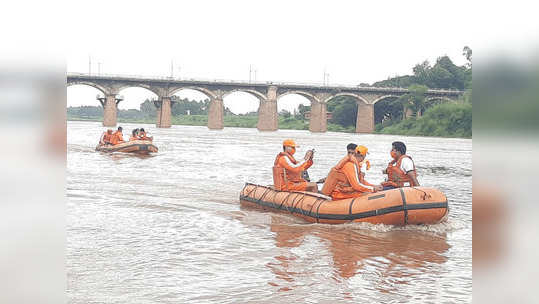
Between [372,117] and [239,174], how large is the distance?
59.6 meters

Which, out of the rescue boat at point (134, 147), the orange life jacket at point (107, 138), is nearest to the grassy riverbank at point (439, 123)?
the rescue boat at point (134, 147)

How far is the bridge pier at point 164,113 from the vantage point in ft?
244

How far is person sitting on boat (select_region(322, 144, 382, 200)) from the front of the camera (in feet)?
29.6

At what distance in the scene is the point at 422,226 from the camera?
8875 millimetres

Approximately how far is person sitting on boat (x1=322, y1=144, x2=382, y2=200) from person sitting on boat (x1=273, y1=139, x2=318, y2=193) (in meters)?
0.93

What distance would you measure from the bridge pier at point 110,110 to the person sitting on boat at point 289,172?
65382mm

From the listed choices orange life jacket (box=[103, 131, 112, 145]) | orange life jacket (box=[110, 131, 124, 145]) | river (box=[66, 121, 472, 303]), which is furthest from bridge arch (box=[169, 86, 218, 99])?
river (box=[66, 121, 472, 303])

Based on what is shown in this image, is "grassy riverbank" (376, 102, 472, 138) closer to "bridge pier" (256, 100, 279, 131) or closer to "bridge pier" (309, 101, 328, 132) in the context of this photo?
"bridge pier" (309, 101, 328, 132)

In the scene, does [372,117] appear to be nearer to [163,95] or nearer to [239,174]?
[163,95]

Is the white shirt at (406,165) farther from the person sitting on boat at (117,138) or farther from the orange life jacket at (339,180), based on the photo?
the person sitting on boat at (117,138)

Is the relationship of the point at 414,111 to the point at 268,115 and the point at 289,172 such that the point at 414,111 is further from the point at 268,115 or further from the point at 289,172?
the point at 289,172

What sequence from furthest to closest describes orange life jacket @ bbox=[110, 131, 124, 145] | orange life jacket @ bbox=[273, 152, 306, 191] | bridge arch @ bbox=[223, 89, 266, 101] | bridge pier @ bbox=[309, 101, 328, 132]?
bridge pier @ bbox=[309, 101, 328, 132]
bridge arch @ bbox=[223, 89, 266, 101]
orange life jacket @ bbox=[110, 131, 124, 145]
orange life jacket @ bbox=[273, 152, 306, 191]

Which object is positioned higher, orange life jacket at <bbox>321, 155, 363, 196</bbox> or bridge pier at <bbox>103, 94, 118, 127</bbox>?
bridge pier at <bbox>103, 94, 118, 127</bbox>

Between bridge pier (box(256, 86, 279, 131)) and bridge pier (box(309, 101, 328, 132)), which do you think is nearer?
bridge pier (box(256, 86, 279, 131))
